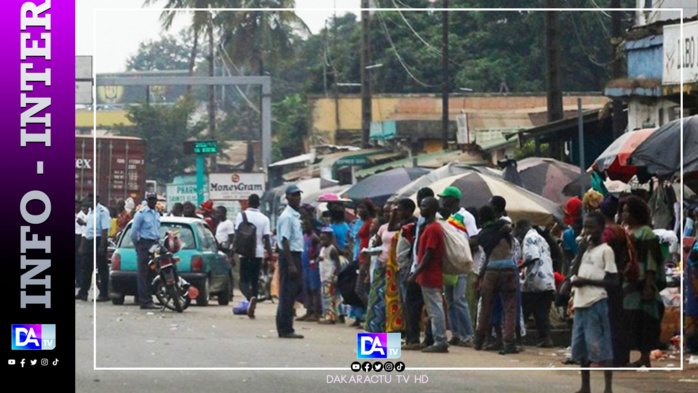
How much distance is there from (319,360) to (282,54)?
29.3 m

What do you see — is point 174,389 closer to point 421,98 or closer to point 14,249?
point 14,249

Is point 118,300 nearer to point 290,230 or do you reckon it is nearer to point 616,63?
point 290,230

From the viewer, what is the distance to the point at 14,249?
25.6 feet

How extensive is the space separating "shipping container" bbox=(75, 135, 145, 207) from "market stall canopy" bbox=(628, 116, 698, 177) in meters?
17.7

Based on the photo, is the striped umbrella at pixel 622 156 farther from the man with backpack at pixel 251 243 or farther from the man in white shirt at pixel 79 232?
the man in white shirt at pixel 79 232

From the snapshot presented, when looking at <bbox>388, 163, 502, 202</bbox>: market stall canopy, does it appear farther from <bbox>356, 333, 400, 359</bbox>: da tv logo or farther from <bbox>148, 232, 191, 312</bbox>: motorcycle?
<bbox>356, 333, 400, 359</bbox>: da tv logo

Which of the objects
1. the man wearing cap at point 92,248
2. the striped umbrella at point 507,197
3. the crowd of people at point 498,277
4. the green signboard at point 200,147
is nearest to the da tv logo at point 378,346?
the crowd of people at point 498,277

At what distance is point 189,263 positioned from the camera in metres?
20.4

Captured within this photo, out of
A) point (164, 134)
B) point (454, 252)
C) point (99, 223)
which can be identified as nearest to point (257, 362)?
point (454, 252)

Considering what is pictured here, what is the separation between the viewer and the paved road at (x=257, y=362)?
10180mm

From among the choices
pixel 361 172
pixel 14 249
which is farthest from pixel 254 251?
pixel 361 172

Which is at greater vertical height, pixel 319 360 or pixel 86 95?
pixel 86 95

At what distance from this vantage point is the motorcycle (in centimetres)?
1878

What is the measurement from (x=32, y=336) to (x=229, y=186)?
24769 millimetres
